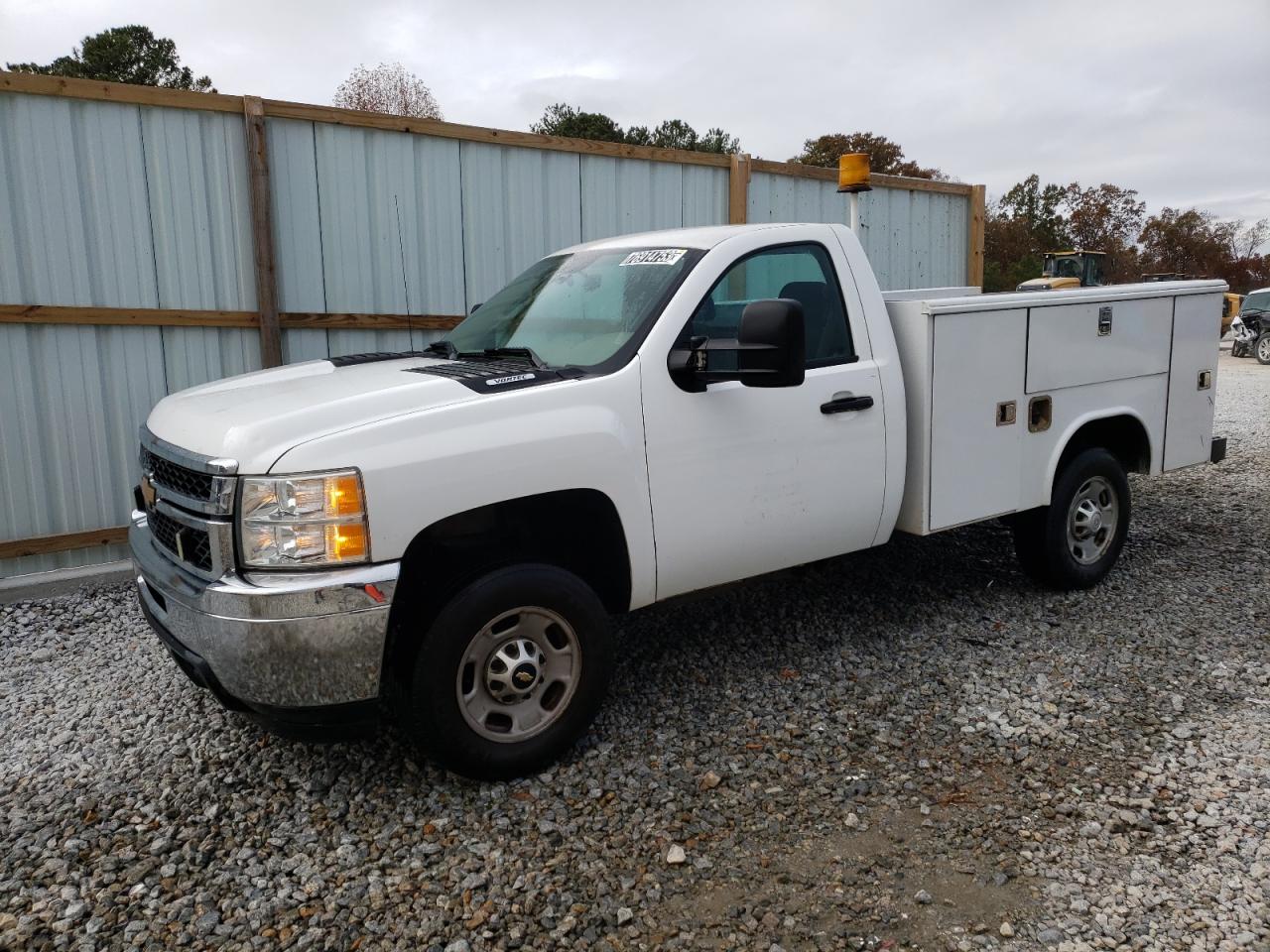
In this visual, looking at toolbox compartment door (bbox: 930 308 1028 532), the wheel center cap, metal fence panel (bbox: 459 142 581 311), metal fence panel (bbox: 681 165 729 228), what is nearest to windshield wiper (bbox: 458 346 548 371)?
the wheel center cap

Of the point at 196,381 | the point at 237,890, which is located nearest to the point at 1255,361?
the point at 196,381

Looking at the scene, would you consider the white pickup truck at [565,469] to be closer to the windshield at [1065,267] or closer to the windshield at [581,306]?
the windshield at [581,306]

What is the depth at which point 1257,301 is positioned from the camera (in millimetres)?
25078

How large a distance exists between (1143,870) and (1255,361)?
26698mm

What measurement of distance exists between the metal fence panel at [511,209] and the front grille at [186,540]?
4.08 m

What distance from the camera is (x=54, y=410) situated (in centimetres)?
614

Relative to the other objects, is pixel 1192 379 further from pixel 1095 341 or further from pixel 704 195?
pixel 704 195

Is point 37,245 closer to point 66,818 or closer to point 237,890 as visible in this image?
point 66,818

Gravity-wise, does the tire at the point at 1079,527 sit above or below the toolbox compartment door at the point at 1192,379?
below

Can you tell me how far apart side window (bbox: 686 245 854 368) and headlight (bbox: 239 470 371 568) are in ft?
5.74

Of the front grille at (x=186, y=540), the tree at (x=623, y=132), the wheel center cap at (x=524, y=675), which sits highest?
the tree at (x=623, y=132)

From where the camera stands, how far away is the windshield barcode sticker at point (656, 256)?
166 inches

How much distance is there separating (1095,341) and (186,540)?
4593 mm

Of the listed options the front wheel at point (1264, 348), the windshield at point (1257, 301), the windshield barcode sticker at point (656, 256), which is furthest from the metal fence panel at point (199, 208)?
the windshield at point (1257, 301)
